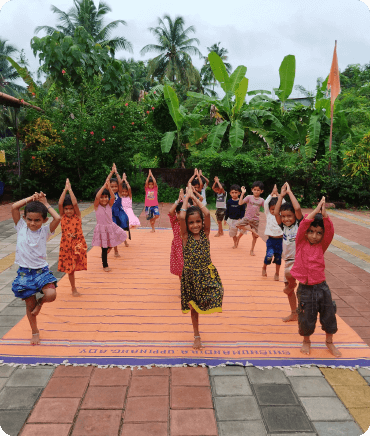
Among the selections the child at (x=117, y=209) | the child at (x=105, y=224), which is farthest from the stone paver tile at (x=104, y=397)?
the child at (x=117, y=209)

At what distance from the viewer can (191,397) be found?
2658 millimetres

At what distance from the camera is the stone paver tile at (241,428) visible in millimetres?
2305

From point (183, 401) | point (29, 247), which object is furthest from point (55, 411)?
point (29, 247)

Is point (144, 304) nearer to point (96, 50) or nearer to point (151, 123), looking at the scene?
point (151, 123)

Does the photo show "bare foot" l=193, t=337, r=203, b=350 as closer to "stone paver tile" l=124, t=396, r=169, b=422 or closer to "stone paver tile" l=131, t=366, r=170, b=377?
"stone paver tile" l=131, t=366, r=170, b=377

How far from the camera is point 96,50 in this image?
16.2 meters

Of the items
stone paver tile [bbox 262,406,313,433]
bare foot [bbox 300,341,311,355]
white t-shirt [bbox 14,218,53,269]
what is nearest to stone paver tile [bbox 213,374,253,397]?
stone paver tile [bbox 262,406,313,433]

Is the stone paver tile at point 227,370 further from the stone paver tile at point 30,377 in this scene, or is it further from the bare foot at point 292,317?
the stone paver tile at point 30,377

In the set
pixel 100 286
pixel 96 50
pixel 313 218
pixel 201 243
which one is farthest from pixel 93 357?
pixel 96 50

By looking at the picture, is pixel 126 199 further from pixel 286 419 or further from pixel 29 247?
pixel 286 419

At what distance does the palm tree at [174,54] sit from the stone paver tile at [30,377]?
27711 millimetres

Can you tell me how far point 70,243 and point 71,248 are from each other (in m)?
0.07

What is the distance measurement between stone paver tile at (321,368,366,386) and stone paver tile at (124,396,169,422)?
1349mm

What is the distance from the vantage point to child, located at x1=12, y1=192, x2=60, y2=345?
129 inches
